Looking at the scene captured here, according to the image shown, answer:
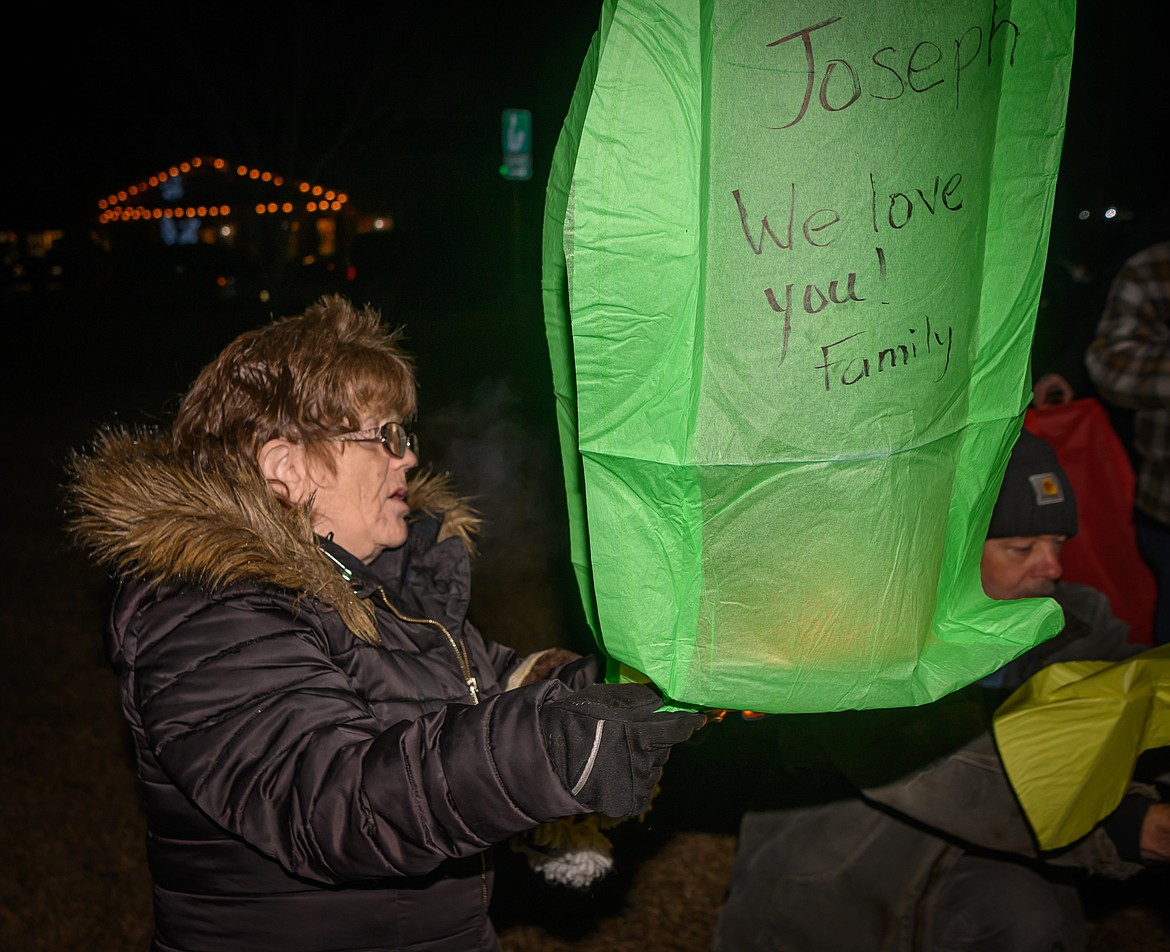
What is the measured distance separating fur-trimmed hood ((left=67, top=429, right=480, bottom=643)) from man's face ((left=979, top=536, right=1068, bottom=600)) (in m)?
1.58

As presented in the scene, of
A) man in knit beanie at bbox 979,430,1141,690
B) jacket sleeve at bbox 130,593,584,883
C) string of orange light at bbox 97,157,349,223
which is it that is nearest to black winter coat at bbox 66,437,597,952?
jacket sleeve at bbox 130,593,584,883

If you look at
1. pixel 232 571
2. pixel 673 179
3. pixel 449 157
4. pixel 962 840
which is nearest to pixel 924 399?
pixel 673 179

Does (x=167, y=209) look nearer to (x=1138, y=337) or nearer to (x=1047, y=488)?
(x=1138, y=337)

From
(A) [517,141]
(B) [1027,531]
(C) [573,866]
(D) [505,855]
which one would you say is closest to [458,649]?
(C) [573,866]

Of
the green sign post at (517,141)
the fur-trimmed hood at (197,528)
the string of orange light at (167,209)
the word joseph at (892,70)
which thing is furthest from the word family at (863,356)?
the string of orange light at (167,209)

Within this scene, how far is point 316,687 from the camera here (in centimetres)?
129

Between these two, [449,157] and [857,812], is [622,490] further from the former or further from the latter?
[449,157]

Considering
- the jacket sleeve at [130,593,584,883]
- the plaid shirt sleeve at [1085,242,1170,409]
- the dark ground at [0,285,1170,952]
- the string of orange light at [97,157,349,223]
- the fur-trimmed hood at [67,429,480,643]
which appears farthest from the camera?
the string of orange light at [97,157,349,223]

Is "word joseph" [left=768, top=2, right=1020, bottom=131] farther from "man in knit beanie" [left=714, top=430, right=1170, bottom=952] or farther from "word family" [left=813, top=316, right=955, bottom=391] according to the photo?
"man in knit beanie" [left=714, top=430, right=1170, bottom=952]

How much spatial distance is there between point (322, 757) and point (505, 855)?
226 centimetres

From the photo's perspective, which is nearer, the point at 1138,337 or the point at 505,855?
the point at 1138,337

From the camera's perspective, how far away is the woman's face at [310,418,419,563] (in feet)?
5.38

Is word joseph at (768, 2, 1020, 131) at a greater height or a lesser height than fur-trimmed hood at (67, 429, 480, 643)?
greater

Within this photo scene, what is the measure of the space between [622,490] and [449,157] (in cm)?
2583
